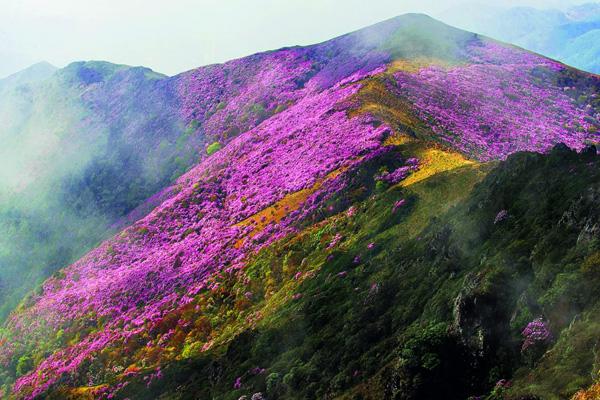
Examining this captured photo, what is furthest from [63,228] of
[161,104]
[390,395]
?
[390,395]

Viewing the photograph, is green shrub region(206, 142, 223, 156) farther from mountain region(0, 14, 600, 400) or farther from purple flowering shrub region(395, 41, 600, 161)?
purple flowering shrub region(395, 41, 600, 161)

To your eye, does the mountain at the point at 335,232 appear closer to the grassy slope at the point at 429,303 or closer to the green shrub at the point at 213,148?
the grassy slope at the point at 429,303

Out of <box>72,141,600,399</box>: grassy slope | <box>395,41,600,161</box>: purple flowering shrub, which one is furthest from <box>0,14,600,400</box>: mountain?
<box>395,41,600,161</box>: purple flowering shrub

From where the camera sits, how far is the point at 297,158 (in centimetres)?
6612

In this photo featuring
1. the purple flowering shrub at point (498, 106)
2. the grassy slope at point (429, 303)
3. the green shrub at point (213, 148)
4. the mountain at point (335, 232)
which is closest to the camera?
the grassy slope at point (429, 303)

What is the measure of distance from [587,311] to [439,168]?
28828 millimetres

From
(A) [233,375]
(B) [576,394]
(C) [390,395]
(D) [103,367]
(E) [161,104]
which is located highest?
(E) [161,104]

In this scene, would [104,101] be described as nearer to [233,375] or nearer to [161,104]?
[161,104]

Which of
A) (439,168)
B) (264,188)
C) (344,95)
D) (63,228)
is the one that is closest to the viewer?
(439,168)

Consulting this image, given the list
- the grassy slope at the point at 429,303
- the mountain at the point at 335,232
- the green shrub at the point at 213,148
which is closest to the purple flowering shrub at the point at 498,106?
the mountain at the point at 335,232

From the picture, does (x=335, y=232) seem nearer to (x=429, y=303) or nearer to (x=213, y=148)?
(x=429, y=303)

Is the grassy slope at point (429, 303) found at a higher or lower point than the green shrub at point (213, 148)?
lower

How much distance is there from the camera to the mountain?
19.6 meters

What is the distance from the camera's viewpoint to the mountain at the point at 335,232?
1964cm
